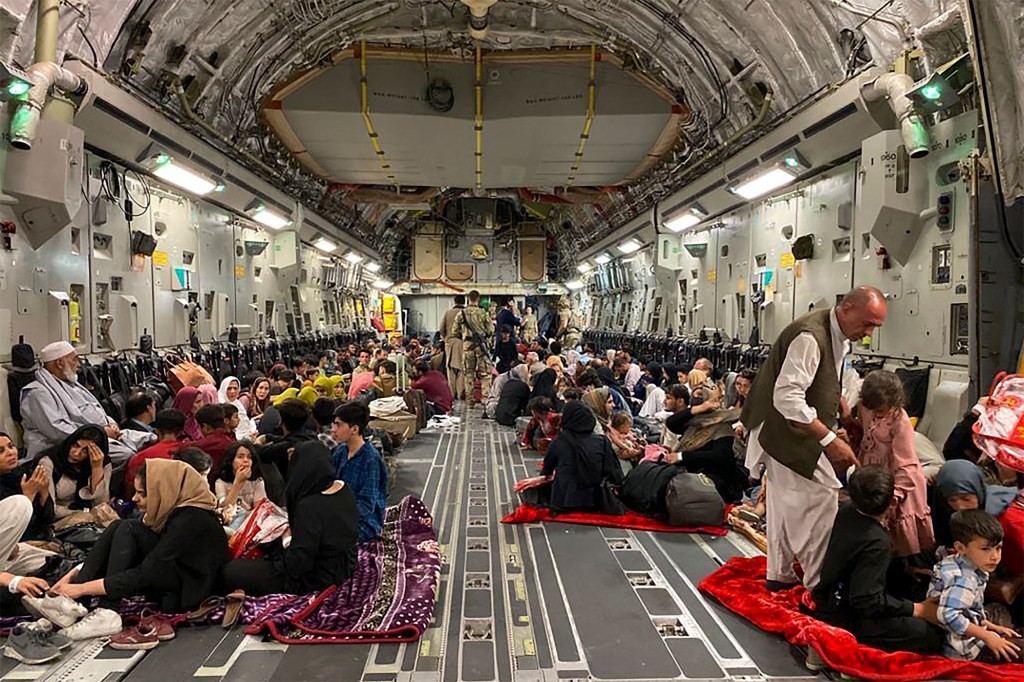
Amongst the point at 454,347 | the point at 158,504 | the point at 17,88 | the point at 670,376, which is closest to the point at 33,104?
the point at 17,88

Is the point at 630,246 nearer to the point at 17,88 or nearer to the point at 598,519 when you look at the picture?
the point at 598,519

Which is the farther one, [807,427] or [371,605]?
[371,605]

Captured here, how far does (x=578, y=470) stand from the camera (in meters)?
5.27

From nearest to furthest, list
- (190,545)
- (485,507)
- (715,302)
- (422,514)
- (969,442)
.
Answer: (190,545), (969,442), (422,514), (485,507), (715,302)

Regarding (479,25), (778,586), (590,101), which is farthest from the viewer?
(590,101)

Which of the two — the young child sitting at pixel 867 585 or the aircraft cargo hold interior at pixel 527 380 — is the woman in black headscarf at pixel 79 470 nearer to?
the aircraft cargo hold interior at pixel 527 380

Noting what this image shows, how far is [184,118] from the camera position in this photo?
23.8 feet

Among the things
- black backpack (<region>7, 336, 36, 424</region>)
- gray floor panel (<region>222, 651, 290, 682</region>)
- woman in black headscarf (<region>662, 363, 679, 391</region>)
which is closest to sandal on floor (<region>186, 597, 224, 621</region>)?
gray floor panel (<region>222, 651, 290, 682</region>)

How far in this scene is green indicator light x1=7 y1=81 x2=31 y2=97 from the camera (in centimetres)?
450

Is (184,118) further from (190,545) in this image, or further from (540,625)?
(540,625)

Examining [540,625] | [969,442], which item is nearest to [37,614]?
[540,625]

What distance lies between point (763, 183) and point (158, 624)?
7.42 metres

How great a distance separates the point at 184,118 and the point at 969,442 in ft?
25.9

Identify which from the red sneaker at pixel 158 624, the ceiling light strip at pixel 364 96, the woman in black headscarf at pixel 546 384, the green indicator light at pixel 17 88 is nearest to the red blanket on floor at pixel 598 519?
the red sneaker at pixel 158 624
